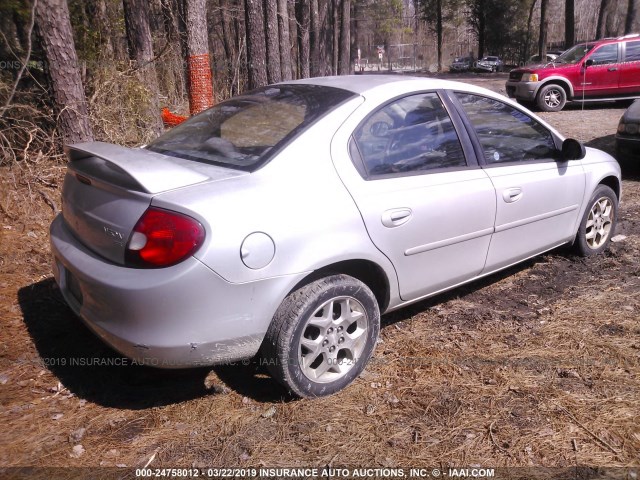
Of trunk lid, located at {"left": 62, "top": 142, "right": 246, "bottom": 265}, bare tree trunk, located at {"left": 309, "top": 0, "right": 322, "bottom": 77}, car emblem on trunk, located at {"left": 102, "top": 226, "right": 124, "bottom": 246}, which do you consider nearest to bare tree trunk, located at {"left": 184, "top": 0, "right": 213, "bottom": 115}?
trunk lid, located at {"left": 62, "top": 142, "right": 246, "bottom": 265}

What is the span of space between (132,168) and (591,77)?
576 inches

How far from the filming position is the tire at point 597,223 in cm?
465

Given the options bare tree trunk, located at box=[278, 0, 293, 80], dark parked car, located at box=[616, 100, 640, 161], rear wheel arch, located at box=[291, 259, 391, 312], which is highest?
bare tree trunk, located at box=[278, 0, 293, 80]

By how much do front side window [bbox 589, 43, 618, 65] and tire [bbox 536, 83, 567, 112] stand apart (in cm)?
110

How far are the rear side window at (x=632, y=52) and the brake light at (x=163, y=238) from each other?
1508cm

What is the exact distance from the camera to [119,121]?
22.9 ft

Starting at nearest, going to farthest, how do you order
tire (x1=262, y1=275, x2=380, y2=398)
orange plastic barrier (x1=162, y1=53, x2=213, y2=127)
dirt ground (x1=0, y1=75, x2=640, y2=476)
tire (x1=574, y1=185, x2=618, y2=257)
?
dirt ground (x1=0, y1=75, x2=640, y2=476)
tire (x1=262, y1=275, x2=380, y2=398)
tire (x1=574, y1=185, x2=618, y2=257)
orange plastic barrier (x1=162, y1=53, x2=213, y2=127)

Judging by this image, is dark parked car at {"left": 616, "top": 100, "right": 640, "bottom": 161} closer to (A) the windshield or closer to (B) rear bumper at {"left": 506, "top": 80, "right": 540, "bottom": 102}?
(B) rear bumper at {"left": 506, "top": 80, "right": 540, "bottom": 102}

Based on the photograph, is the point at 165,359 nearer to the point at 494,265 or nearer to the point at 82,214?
the point at 82,214

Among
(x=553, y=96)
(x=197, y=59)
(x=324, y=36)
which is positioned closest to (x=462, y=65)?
(x=324, y=36)

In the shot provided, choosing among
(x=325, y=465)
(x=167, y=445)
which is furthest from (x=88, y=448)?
(x=325, y=465)

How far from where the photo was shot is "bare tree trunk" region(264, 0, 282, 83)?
1362 centimetres

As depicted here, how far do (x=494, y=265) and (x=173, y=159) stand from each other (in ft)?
7.34

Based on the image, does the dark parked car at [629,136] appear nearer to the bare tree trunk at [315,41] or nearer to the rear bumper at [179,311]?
the rear bumper at [179,311]
